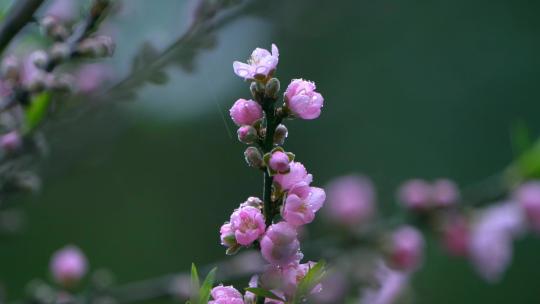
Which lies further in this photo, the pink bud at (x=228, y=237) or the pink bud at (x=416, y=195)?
Answer: the pink bud at (x=416, y=195)

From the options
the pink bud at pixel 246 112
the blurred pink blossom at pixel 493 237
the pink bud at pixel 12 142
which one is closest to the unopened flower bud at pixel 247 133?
the pink bud at pixel 246 112

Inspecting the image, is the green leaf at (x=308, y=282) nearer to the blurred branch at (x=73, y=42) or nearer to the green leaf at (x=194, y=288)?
the green leaf at (x=194, y=288)

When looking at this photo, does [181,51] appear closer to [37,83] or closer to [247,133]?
[37,83]

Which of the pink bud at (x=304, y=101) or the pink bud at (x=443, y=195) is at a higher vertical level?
the pink bud at (x=304, y=101)

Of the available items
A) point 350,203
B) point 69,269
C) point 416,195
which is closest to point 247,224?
point 69,269

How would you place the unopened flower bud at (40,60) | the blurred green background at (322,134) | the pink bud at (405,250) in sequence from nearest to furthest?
the unopened flower bud at (40,60) → the pink bud at (405,250) → the blurred green background at (322,134)

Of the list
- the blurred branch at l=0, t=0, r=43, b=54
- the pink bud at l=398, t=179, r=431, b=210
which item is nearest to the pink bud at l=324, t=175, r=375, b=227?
the pink bud at l=398, t=179, r=431, b=210
